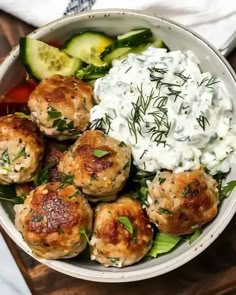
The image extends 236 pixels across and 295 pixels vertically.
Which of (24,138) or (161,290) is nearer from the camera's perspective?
(24,138)

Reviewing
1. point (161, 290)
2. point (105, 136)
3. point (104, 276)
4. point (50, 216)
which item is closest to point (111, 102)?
point (105, 136)

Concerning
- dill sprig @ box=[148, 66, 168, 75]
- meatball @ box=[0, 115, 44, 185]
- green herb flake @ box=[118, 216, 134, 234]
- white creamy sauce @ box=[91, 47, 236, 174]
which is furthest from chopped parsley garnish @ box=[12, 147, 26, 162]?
dill sprig @ box=[148, 66, 168, 75]

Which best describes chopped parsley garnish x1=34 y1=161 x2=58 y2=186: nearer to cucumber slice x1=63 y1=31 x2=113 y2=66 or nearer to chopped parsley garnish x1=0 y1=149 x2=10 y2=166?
chopped parsley garnish x1=0 y1=149 x2=10 y2=166

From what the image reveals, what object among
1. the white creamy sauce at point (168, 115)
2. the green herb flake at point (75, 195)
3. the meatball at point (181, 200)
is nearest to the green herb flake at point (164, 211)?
the meatball at point (181, 200)

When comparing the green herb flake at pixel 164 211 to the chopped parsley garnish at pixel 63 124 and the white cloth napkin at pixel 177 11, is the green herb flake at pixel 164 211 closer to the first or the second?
the chopped parsley garnish at pixel 63 124

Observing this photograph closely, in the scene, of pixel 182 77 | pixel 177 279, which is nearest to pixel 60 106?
pixel 182 77

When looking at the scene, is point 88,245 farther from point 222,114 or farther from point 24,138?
point 222,114
